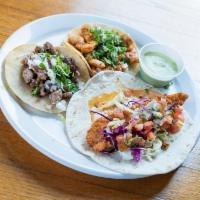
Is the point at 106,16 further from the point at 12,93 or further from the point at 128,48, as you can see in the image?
the point at 12,93

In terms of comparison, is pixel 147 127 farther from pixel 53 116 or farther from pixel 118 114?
pixel 53 116

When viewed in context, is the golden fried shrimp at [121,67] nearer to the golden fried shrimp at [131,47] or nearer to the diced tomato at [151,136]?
the golden fried shrimp at [131,47]

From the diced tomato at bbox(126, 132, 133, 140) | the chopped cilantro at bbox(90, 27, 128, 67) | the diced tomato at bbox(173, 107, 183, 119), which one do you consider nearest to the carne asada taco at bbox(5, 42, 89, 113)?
the chopped cilantro at bbox(90, 27, 128, 67)

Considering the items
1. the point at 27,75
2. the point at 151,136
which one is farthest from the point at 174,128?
the point at 27,75

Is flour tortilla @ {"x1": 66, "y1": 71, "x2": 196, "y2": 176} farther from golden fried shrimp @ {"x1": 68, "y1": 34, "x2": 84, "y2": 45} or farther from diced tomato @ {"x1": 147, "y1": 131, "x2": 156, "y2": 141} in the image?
golden fried shrimp @ {"x1": 68, "y1": 34, "x2": 84, "y2": 45}

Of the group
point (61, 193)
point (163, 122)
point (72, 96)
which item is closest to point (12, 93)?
point (72, 96)

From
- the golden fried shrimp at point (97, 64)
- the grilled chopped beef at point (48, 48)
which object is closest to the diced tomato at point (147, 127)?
the golden fried shrimp at point (97, 64)
